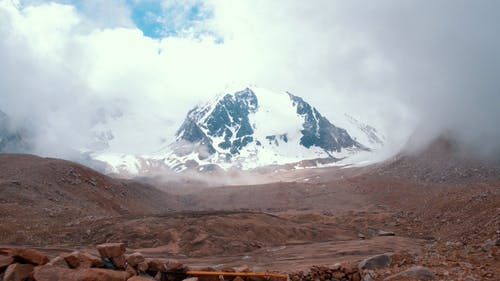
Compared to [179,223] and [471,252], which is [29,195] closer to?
[179,223]

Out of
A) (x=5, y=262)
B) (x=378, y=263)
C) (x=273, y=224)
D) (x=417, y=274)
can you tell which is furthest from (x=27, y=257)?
(x=273, y=224)

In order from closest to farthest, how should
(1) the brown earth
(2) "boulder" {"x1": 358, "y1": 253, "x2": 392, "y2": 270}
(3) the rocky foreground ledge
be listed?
(3) the rocky foreground ledge, (2) "boulder" {"x1": 358, "y1": 253, "x2": 392, "y2": 270}, (1) the brown earth

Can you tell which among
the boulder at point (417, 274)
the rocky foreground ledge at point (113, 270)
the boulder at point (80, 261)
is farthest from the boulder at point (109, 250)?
the boulder at point (417, 274)

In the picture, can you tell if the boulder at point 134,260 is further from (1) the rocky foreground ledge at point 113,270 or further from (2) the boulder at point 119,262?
(2) the boulder at point 119,262

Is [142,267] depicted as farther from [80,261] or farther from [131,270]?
[80,261]

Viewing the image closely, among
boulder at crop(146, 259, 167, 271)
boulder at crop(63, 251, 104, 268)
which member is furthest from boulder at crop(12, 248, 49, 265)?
boulder at crop(146, 259, 167, 271)

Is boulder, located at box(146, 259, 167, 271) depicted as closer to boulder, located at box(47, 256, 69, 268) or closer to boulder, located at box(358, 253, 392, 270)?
boulder, located at box(47, 256, 69, 268)

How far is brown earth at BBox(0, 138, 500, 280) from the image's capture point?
2628 centimetres

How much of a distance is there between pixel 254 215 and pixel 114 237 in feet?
55.7

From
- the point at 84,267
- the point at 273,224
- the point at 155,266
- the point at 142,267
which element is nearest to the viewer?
the point at 84,267

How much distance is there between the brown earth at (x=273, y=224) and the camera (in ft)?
86.2

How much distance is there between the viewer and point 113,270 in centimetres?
1305

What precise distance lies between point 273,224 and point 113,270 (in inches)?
1396

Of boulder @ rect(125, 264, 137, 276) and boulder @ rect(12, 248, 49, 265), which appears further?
boulder @ rect(125, 264, 137, 276)
